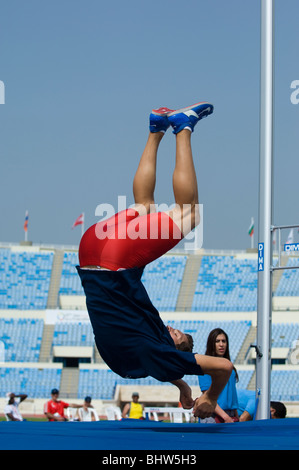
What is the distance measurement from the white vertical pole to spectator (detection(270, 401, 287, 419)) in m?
0.17

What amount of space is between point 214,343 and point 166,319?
825 inches

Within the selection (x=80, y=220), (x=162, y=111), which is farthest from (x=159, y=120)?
(x=80, y=220)

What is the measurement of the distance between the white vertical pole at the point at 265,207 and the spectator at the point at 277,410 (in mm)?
166

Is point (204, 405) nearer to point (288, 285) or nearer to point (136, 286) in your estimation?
point (136, 286)

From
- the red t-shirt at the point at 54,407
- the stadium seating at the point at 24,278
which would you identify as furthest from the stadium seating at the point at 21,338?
the red t-shirt at the point at 54,407

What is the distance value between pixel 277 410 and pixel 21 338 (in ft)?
63.8

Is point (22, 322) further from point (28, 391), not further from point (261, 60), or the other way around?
point (261, 60)

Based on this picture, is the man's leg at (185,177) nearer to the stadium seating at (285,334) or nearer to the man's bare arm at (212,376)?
the man's bare arm at (212,376)

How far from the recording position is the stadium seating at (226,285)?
25344 millimetres

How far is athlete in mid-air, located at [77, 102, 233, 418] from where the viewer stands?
2914 mm

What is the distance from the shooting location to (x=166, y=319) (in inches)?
985

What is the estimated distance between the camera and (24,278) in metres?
26.4

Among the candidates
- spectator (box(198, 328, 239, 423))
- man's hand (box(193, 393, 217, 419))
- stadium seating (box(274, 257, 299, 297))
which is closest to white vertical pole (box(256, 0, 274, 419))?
spectator (box(198, 328, 239, 423))

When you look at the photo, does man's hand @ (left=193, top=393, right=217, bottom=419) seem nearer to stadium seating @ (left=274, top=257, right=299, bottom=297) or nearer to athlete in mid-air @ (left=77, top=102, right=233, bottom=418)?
athlete in mid-air @ (left=77, top=102, right=233, bottom=418)
